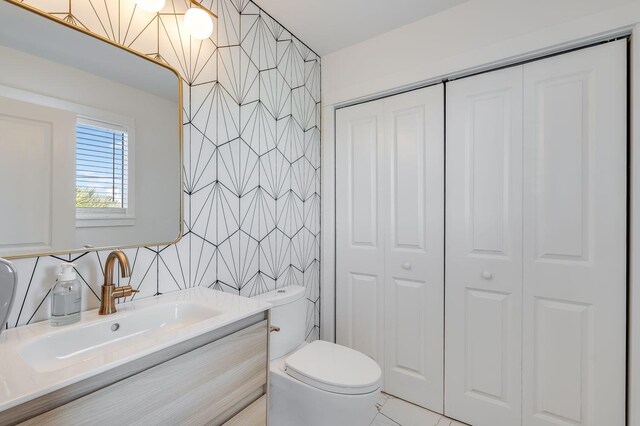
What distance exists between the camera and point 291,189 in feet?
6.36

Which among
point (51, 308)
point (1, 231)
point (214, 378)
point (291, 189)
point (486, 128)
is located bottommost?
point (214, 378)

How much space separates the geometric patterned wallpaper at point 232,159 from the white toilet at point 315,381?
0.29 meters

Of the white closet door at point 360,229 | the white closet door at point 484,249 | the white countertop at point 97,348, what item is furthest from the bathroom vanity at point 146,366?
the white closet door at point 484,249

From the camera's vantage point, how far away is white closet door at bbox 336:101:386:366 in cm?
197

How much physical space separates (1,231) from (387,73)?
192 centimetres

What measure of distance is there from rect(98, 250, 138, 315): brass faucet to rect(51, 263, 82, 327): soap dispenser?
72 mm

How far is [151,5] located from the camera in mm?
1144

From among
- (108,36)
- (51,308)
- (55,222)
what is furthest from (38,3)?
(51,308)

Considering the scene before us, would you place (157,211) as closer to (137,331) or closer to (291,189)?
(137,331)

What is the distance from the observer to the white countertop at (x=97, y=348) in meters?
0.59

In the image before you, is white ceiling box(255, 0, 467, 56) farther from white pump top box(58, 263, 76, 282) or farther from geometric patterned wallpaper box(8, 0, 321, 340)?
white pump top box(58, 263, 76, 282)

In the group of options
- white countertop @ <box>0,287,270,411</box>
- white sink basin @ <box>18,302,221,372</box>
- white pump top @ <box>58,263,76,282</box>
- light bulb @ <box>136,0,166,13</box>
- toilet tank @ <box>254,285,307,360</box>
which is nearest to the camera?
white countertop @ <box>0,287,270,411</box>

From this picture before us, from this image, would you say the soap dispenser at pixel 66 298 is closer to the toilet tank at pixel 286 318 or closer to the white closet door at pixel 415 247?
the toilet tank at pixel 286 318

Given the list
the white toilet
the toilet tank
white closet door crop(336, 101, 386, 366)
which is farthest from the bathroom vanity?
white closet door crop(336, 101, 386, 366)
